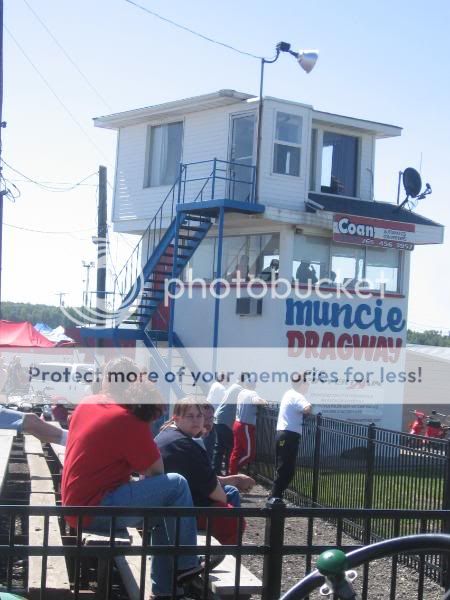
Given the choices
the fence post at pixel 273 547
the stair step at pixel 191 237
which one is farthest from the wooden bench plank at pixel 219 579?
the stair step at pixel 191 237

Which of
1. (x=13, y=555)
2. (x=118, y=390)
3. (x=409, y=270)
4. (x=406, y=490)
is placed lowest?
(x=406, y=490)

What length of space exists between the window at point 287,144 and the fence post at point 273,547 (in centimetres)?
1753

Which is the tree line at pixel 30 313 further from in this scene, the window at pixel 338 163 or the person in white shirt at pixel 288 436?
the person in white shirt at pixel 288 436

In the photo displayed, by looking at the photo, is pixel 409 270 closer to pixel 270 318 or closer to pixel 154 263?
pixel 270 318

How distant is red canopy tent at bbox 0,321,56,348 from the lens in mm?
25141

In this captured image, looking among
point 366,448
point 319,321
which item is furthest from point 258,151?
point 366,448

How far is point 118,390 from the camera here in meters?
5.58

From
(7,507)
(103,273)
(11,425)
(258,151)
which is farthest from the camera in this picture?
(103,273)

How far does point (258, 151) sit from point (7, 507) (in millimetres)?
17750

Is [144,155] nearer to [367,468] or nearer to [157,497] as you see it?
[367,468]

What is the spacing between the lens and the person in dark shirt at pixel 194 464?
618 centimetres

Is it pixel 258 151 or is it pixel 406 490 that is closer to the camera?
pixel 406 490

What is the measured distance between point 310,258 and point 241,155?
2948 mm

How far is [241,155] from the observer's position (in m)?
21.9
